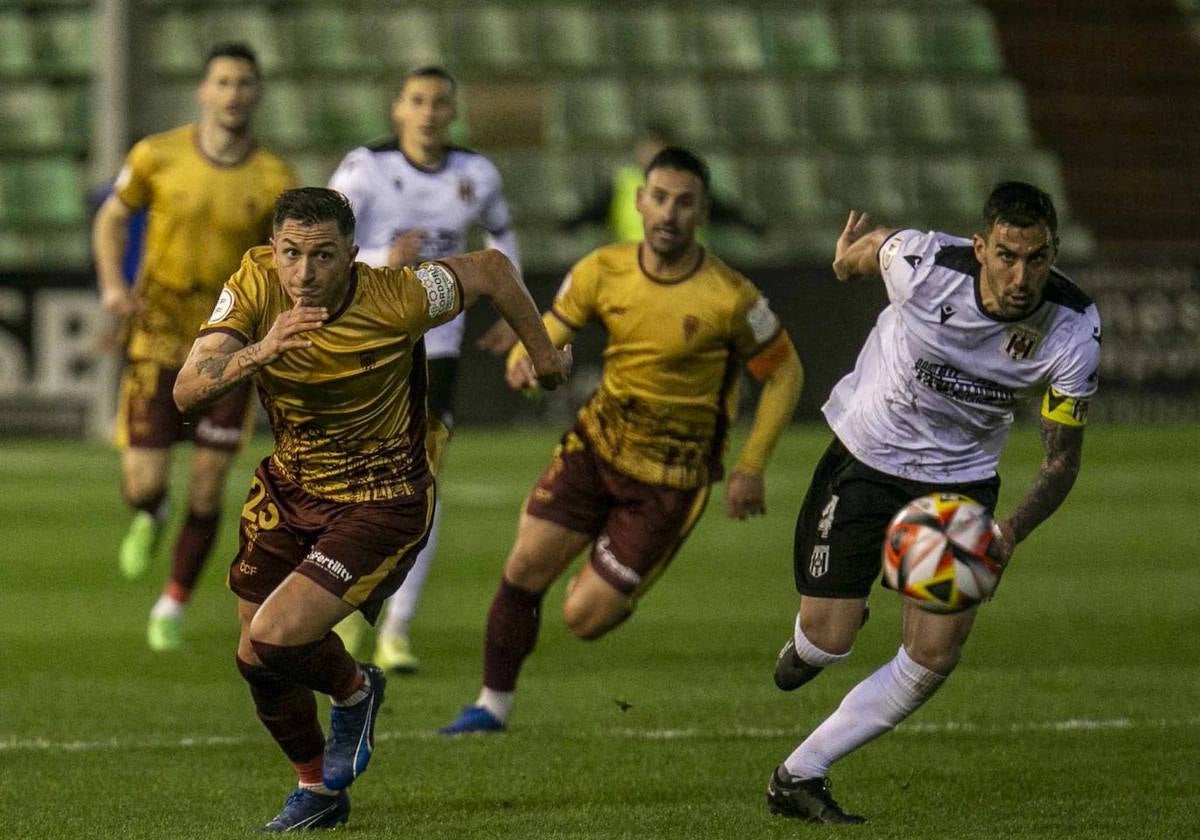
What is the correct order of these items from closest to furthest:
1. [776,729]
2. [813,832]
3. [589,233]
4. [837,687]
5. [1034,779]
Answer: [813,832] → [1034,779] → [776,729] → [837,687] → [589,233]

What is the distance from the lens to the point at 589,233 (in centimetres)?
2170

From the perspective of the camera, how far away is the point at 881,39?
24547 millimetres

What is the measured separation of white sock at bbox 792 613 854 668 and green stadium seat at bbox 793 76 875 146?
57.5 feet

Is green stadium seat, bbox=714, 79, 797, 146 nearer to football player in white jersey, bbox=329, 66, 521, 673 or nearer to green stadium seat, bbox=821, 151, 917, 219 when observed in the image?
green stadium seat, bbox=821, 151, 917, 219

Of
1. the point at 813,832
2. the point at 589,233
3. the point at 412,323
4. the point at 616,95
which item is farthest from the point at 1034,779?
the point at 616,95

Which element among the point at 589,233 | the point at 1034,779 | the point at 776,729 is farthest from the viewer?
the point at 589,233

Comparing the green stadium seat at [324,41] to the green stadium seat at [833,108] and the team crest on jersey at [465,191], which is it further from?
the team crest on jersey at [465,191]

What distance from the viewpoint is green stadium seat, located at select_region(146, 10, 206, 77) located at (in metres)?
23.0

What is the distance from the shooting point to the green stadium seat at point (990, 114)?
2428 centimetres

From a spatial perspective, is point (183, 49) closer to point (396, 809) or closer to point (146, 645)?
point (146, 645)

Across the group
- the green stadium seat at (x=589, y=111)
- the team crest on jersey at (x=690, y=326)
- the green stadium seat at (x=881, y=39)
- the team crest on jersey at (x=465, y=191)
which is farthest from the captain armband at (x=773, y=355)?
the green stadium seat at (x=881, y=39)

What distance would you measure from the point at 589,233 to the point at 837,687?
1345 centimetres

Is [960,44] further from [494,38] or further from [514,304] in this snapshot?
[514,304]

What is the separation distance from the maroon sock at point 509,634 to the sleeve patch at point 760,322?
1.14m
